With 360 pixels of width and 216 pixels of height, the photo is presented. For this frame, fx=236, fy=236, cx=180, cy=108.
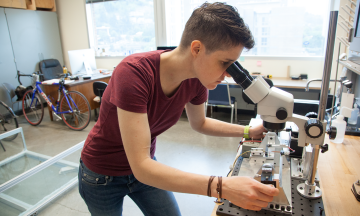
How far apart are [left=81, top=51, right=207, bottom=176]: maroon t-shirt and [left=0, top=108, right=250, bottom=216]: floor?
3.87 ft

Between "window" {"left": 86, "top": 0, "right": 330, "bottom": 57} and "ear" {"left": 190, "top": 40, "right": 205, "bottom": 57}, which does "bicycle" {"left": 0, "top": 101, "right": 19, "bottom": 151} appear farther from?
"ear" {"left": 190, "top": 40, "right": 205, "bottom": 57}

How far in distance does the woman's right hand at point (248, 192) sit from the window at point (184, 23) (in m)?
3.58

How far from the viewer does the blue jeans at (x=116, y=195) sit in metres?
0.98

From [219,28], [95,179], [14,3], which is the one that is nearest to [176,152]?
[95,179]

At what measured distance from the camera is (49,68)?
Result: 16.6 feet

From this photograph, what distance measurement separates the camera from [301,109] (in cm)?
169

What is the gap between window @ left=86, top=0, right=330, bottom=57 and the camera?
3.75m

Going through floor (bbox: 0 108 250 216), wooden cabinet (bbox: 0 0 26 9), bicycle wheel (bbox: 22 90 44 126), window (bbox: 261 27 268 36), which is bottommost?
floor (bbox: 0 108 250 216)

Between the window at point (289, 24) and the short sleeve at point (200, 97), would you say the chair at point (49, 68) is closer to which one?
the window at point (289, 24)

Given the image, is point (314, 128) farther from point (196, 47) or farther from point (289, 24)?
point (289, 24)

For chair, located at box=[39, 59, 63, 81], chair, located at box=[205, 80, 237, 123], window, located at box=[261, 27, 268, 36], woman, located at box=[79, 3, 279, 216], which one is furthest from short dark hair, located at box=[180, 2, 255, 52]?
chair, located at box=[39, 59, 63, 81]

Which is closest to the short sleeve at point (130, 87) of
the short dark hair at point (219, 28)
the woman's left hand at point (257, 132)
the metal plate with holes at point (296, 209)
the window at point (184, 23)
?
the short dark hair at point (219, 28)

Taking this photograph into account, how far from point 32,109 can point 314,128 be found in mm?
4564

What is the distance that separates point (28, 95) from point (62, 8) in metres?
2.36
